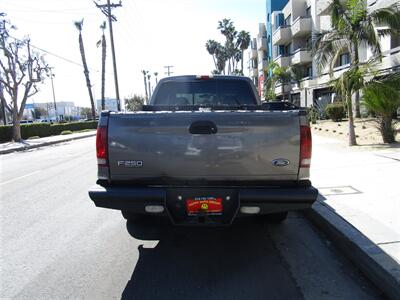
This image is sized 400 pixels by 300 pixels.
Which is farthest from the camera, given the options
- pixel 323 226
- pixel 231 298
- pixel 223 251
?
pixel 323 226

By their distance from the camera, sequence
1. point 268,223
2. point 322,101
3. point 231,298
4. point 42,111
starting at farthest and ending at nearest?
point 42,111
point 322,101
point 268,223
point 231,298

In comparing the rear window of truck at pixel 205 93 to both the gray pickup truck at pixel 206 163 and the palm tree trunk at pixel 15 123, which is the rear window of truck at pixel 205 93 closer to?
the gray pickup truck at pixel 206 163

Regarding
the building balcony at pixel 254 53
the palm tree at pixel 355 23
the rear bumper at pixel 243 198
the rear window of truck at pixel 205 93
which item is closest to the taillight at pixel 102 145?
the rear bumper at pixel 243 198

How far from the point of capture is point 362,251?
13.8 ft

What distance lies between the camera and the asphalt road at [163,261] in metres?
3.79

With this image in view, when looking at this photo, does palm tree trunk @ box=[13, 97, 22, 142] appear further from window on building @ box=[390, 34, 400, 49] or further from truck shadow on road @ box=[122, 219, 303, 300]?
truck shadow on road @ box=[122, 219, 303, 300]

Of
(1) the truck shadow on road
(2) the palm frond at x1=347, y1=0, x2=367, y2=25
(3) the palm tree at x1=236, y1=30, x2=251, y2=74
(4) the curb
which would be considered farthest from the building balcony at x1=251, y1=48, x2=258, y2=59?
(1) the truck shadow on road

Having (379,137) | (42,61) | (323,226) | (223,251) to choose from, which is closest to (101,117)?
(223,251)

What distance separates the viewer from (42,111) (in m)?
131

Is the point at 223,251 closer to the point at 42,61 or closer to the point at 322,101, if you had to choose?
the point at 322,101

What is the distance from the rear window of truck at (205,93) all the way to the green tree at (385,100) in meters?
7.31

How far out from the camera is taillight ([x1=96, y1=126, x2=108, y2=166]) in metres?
4.14

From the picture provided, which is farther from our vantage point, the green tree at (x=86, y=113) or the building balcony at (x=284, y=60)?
the green tree at (x=86, y=113)

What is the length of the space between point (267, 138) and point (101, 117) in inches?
65.9
